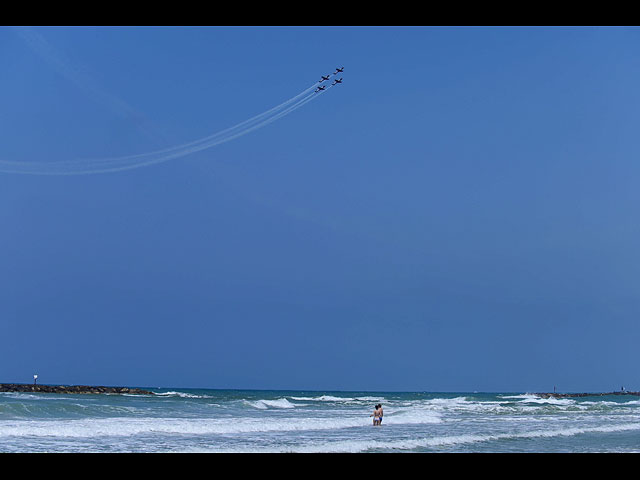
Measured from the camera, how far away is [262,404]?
39.0 meters
